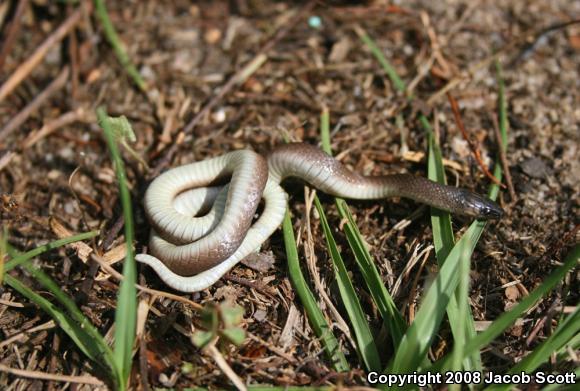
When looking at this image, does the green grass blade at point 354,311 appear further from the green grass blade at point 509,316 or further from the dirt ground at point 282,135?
the green grass blade at point 509,316

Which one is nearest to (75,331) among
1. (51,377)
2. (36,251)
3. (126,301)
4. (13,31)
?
(51,377)

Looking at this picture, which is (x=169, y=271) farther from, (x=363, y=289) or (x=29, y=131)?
(x=29, y=131)

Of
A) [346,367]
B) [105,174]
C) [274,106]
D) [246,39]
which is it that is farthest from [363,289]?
[246,39]

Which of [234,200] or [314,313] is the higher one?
[234,200]

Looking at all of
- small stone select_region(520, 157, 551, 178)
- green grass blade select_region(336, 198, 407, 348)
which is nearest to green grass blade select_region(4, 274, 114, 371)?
green grass blade select_region(336, 198, 407, 348)

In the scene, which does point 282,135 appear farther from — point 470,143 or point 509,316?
point 509,316

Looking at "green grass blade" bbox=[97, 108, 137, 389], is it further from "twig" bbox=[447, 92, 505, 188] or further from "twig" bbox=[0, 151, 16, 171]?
"twig" bbox=[447, 92, 505, 188]
